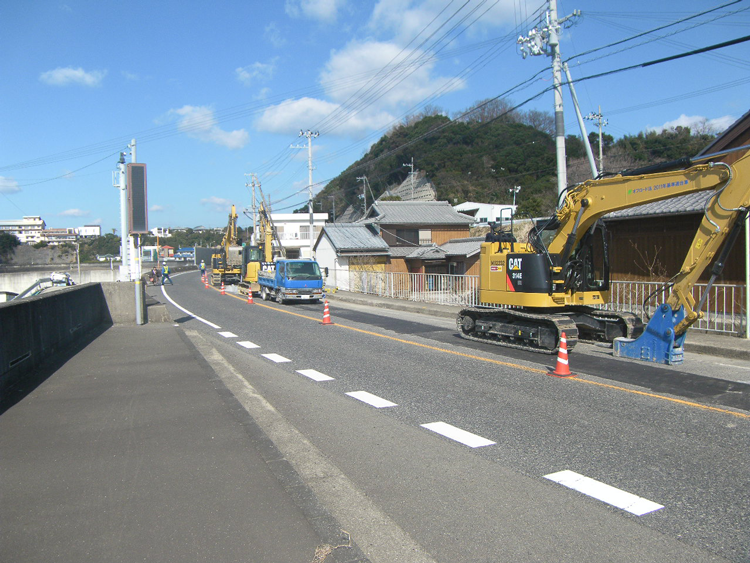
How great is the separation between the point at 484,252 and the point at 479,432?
8.04 m

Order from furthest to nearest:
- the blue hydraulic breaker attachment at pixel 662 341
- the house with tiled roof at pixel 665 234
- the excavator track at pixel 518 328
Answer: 1. the house with tiled roof at pixel 665 234
2. the excavator track at pixel 518 328
3. the blue hydraulic breaker attachment at pixel 662 341

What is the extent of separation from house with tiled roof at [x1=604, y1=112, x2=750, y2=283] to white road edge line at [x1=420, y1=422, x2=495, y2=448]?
12.2m

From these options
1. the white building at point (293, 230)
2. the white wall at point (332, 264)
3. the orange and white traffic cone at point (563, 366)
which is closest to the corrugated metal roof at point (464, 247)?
the white wall at point (332, 264)

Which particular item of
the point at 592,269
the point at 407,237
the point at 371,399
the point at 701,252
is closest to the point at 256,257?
the point at 407,237

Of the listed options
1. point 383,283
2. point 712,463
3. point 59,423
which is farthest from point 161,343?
point 383,283

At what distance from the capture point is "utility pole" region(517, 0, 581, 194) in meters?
16.6

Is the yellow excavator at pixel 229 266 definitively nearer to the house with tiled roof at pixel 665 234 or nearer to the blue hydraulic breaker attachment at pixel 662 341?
the house with tiled roof at pixel 665 234

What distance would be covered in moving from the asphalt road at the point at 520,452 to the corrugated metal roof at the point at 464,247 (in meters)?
26.2

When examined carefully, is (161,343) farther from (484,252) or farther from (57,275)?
(57,275)

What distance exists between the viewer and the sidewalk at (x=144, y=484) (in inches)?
146

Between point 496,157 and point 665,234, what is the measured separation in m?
58.4

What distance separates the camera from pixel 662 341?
1040cm

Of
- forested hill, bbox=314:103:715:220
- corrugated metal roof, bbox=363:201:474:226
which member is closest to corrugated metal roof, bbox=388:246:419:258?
corrugated metal roof, bbox=363:201:474:226

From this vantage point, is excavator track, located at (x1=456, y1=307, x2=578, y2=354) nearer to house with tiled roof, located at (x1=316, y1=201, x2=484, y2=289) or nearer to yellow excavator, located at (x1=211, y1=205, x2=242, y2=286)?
house with tiled roof, located at (x1=316, y1=201, x2=484, y2=289)
